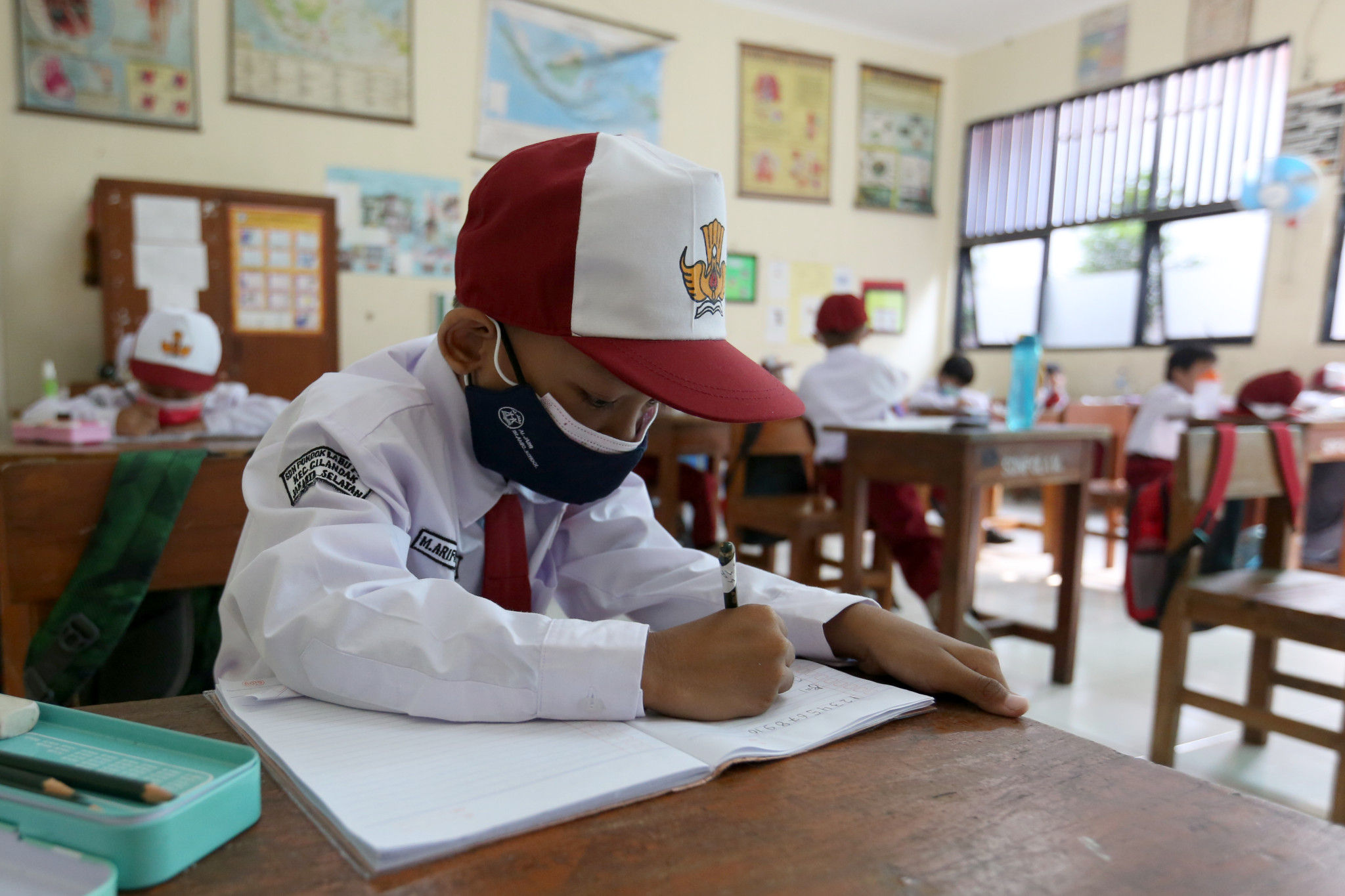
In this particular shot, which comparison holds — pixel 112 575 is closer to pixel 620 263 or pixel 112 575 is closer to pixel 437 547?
pixel 437 547

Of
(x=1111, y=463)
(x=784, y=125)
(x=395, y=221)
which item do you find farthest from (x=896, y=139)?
(x=395, y=221)

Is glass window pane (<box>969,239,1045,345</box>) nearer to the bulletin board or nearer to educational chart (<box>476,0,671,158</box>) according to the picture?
educational chart (<box>476,0,671,158</box>)

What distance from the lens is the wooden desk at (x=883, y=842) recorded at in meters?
0.35

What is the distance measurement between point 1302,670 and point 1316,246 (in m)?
3.22

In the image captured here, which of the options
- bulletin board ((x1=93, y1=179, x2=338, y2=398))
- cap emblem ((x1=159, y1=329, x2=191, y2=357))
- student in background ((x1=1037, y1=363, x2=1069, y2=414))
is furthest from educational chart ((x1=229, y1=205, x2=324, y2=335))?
student in background ((x1=1037, y1=363, x2=1069, y2=414))

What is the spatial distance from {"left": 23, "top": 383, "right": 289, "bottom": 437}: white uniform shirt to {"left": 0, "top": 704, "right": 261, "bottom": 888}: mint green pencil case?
2395 millimetres

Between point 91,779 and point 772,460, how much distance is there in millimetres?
2675

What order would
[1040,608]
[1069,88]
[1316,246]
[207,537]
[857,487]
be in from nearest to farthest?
[207,537], [857,487], [1040,608], [1316,246], [1069,88]

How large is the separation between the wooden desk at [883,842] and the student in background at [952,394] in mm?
4566

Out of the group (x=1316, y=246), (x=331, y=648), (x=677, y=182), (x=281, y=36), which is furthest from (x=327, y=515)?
(x=1316, y=246)

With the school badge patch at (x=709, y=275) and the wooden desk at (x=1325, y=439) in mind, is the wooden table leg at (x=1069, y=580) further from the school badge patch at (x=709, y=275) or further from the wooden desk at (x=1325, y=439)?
the school badge patch at (x=709, y=275)

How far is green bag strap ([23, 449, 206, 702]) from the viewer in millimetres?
918

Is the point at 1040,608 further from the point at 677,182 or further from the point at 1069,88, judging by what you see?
the point at 1069,88

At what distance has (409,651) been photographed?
540 mm
